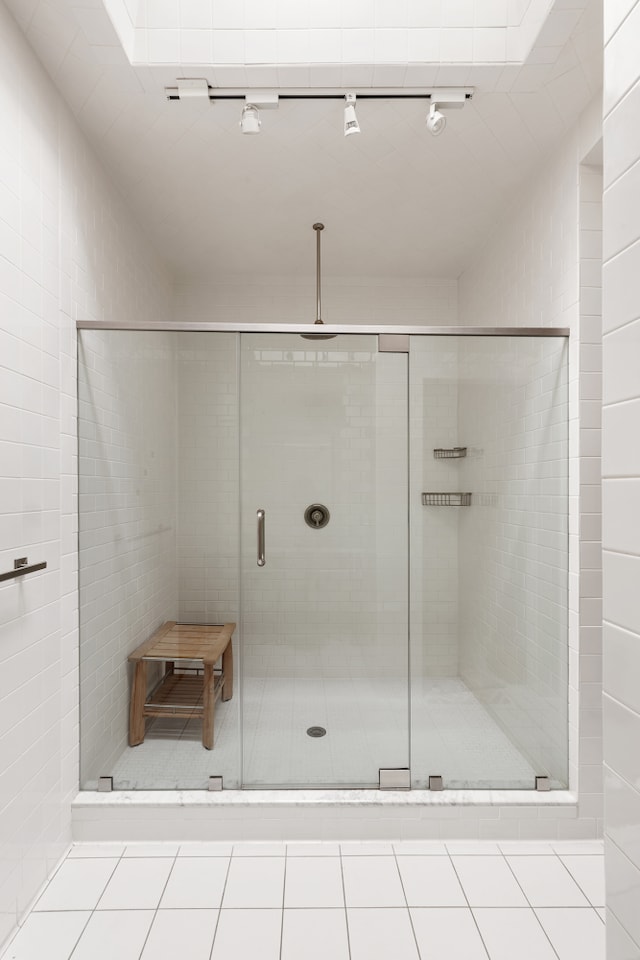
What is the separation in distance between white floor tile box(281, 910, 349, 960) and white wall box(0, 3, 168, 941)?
29.0 inches

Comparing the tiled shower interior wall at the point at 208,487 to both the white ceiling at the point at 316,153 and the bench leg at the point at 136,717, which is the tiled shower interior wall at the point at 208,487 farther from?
the white ceiling at the point at 316,153

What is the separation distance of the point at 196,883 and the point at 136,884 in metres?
0.18

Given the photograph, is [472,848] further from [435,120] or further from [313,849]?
[435,120]

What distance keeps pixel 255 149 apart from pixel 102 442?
1216mm

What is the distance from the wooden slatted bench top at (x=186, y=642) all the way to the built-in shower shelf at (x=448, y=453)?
3.19ft

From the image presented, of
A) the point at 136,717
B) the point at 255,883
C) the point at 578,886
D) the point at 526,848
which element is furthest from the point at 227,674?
the point at 578,886

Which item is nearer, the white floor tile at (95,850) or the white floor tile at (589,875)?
the white floor tile at (589,875)

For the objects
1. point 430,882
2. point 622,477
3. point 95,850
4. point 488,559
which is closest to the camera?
point 622,477

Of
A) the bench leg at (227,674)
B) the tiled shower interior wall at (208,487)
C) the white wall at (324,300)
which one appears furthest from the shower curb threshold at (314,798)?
the white wall at (324,300)

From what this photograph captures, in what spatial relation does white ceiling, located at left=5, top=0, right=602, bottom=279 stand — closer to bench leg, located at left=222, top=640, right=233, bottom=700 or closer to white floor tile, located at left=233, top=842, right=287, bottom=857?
bench leg, located at left=222, top=640, right=233, bottom=700

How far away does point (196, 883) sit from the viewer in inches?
64.1

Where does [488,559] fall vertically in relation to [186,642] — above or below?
above

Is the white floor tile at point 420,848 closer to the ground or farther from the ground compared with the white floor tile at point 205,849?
closer to the ground

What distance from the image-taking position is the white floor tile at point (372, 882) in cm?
156
